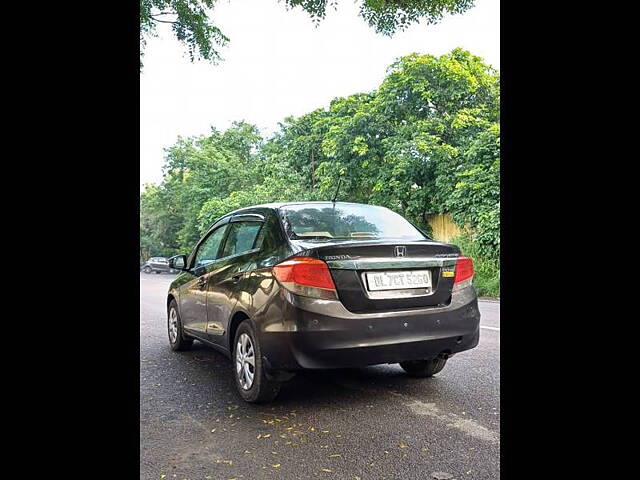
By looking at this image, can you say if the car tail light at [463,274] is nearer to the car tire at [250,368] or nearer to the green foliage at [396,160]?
the car tire at [250,368]

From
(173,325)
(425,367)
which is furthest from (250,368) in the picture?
(173,325)

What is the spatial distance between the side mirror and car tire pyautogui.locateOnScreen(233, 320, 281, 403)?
1.54 m

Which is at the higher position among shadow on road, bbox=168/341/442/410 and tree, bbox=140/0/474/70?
tree, bbox=140/0/474/70

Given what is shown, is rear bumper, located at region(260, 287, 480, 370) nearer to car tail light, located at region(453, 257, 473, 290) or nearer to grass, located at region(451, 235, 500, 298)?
car tail light, located at region(453, 257, 473, 290)

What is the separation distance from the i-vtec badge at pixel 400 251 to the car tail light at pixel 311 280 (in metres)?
0.50

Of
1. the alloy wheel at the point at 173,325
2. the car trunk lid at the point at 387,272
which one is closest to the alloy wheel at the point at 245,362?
the car trunk lid at the point at 387,272

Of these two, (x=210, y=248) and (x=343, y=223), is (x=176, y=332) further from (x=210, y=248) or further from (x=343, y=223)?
(x=343, y=223)

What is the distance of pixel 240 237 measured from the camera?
14.1 feet

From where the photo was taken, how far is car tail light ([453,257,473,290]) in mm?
3576

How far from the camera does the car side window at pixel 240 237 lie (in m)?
4.04

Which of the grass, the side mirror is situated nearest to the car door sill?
the side mirror
